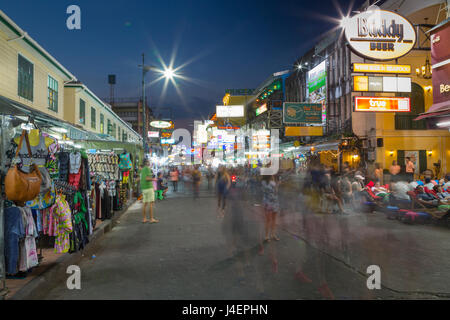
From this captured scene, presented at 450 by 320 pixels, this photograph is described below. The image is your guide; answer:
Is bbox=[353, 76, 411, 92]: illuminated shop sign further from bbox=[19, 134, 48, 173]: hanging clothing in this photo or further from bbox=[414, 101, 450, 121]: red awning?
bbox=[19, 134, 48, 173]: hanging clothing

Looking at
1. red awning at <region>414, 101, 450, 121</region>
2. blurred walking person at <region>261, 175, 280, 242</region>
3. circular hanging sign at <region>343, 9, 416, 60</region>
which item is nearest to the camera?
blurred walking person at <region>261, 175, 280, 242</region>

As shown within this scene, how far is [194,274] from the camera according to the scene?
5.64 m

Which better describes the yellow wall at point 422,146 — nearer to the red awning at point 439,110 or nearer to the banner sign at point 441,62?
the banner sign at point 441,62

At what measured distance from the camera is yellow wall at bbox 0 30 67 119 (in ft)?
39.7

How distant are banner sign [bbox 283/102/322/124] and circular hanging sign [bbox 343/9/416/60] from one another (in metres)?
10.5

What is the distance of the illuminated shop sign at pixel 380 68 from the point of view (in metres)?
15.4

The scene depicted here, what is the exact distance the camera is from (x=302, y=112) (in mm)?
25281

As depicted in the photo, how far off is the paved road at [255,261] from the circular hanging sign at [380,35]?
7605 mm

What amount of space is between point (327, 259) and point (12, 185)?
537 centimetres

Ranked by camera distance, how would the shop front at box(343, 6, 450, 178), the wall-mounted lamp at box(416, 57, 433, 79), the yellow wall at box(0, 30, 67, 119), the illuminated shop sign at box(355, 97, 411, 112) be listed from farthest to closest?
1. the shop front at box(343, 6, 450, 178)
2. the wall-mounted lamp at box(416, 57, 433, 79)
3. the illuminated shop sign at box(355, 97, 411, 112)
4. the yellow wall at box(0, 30, 67, 119)

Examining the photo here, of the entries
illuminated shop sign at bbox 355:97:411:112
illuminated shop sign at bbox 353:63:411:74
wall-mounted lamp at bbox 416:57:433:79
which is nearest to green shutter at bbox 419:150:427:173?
wall-mounted lamp at bbox 416:57:433:79

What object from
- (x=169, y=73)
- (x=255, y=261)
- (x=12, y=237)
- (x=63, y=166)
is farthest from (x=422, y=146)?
(x=12, y=237)

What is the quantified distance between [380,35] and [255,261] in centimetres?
1215

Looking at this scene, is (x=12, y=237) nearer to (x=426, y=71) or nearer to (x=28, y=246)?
(x=28, y=246)
